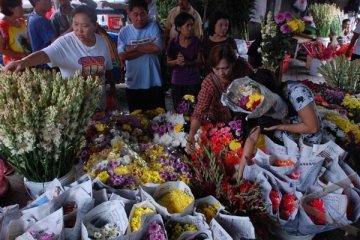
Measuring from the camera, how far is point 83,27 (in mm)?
2121

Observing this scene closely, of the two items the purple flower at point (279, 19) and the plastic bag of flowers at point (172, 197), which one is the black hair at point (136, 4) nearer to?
the purple flower at point (279, 19)

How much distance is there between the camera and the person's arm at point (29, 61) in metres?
1.67

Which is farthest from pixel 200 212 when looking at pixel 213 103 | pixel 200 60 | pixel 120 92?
pixel 120 92

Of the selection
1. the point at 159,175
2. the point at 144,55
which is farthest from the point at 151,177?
the point at 144,55

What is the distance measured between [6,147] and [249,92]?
1.11 meters

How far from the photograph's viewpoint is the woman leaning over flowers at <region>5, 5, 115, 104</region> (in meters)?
2.09

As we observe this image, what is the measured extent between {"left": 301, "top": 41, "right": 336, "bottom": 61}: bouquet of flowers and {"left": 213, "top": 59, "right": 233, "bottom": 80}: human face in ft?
13.3

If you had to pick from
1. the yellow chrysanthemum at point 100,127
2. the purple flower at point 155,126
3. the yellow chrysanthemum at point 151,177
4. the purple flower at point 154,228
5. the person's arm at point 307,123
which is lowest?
the purple flower at point 154,228

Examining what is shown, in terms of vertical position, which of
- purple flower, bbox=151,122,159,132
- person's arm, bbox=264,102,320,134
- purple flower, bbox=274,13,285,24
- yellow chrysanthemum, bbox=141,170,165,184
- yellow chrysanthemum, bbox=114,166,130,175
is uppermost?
purple flower, bbox=274,13,285,24

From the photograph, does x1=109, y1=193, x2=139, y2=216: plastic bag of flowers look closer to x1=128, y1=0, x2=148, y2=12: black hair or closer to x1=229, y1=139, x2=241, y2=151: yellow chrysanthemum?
x1=229, y1=139, x2=241, y2=151: yellow chrysanthemum

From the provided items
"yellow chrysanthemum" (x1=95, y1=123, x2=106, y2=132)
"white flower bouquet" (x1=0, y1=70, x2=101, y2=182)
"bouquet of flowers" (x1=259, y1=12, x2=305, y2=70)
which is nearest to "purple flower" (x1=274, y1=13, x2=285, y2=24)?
"bouquet of flowers" (x1=259, y1=12, x2=305, y2=70)

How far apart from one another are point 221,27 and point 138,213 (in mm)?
2389

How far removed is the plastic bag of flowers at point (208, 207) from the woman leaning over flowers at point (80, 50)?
120 cm

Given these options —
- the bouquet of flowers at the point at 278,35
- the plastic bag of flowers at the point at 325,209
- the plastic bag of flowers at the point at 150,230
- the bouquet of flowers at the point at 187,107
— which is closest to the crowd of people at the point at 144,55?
the bouquet of flowers at the point at 187,107
